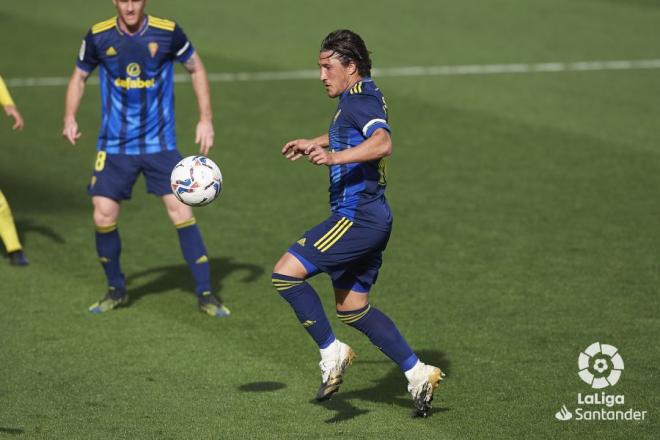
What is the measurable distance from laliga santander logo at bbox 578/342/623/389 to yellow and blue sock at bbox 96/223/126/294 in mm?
3840

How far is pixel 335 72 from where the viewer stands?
7.46 meters

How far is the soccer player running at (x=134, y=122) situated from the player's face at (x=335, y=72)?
2474mm

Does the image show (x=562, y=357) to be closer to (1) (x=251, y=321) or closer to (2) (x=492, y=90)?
(1) (x=251, y=321)

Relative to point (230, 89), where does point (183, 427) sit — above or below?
below

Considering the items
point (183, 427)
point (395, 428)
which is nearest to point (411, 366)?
point (395, 428)

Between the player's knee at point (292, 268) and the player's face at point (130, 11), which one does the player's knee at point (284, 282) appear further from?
the player's face at point (130, 11)

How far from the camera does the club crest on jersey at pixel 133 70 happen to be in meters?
9.81

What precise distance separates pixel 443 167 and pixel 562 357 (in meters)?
5.84

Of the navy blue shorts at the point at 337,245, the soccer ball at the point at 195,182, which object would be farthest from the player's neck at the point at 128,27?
the navy blue shorts at the point at 337,245

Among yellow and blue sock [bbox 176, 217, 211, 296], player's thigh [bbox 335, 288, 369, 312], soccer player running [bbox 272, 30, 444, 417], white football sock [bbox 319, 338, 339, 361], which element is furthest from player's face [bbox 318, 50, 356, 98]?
yellow and blue sock [bbox 176, 217, 211, 296]

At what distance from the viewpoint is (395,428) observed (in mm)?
7582

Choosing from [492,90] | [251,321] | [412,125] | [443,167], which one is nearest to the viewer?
[251,321]

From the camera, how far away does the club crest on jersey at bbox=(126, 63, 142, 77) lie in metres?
9.81

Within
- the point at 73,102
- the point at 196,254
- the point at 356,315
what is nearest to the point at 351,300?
the point at 356,315
